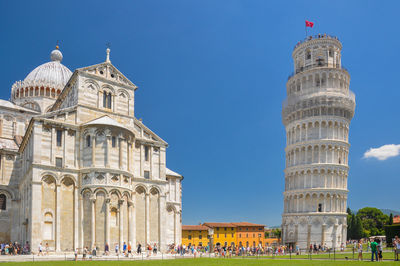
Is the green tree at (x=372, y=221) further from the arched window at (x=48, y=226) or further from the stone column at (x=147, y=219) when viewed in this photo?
the arched window at (x=48, y=226)

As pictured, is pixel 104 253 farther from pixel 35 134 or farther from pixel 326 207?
pixel 326 207

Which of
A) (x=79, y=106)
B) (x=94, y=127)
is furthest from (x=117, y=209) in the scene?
(x=79, y=106)

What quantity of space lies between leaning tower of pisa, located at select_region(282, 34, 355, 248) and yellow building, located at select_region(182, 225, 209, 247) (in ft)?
75.9

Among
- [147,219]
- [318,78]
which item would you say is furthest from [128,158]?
[318,78]

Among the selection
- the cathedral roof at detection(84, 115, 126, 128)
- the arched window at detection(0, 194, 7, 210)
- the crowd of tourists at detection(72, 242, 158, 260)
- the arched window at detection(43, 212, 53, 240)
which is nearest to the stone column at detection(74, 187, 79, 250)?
the crowd of tourists at detection(72, 242, 158, 260)

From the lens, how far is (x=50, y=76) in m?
60.5

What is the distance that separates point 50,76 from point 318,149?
4310cm

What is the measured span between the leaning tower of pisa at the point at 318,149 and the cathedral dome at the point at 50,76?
3816cm

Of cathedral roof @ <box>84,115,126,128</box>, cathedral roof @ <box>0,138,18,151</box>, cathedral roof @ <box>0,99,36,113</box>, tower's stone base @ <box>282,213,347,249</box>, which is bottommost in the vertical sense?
tower's stone base @ <box>282,213,347,249</box>

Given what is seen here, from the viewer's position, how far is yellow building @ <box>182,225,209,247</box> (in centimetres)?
8794

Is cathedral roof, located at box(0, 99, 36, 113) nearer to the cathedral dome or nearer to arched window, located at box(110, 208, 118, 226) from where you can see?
the cathedral dome

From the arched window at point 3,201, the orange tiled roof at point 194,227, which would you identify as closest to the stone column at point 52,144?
the arched window at point 3,201

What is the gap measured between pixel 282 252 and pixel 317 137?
2161 cm

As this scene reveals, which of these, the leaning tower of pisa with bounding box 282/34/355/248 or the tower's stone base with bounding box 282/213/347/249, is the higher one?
the leaning tower of pisa with bounding box 282/34/355/248
